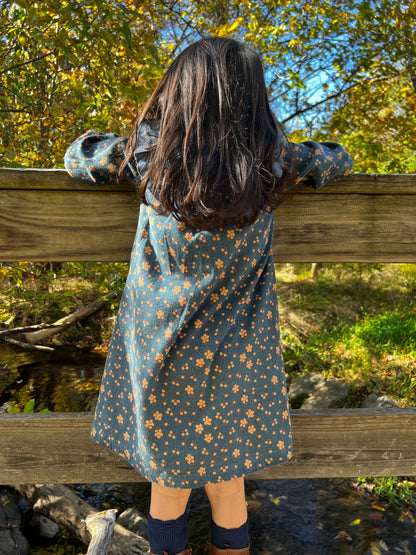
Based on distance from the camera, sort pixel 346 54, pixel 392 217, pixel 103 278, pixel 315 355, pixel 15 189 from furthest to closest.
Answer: pixel 346 54, pixel 315 355, pixel 103 278, pixel 392 217, pixel 15 189

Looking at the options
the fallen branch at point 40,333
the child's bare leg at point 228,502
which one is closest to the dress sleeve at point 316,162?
the child's bare leg at point 228,502

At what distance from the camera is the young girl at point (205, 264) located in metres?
1.38

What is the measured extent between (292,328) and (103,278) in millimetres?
2921

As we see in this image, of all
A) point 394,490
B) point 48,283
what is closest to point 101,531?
point 394,490

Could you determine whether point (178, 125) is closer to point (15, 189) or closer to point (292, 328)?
point (15, 189)

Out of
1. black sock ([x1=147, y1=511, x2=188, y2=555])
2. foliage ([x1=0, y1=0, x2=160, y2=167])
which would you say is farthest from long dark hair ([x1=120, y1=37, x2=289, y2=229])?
foliage ([x1=0, y1=0, x2=160, y2=167])

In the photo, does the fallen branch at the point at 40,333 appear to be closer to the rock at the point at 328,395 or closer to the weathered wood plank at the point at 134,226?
the rock at the point at 328,395

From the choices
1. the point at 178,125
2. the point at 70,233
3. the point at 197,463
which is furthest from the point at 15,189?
the point at 197,463

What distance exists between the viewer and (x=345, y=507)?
3.00 metres

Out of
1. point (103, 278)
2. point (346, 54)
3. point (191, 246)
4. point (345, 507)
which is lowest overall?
point (345, 507)

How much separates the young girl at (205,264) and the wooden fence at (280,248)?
0.39 feet

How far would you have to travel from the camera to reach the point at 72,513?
8.69 ft

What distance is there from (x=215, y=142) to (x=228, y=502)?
1.17 m

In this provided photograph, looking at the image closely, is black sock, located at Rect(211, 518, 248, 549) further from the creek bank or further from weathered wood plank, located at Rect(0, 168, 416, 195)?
the creek bank
